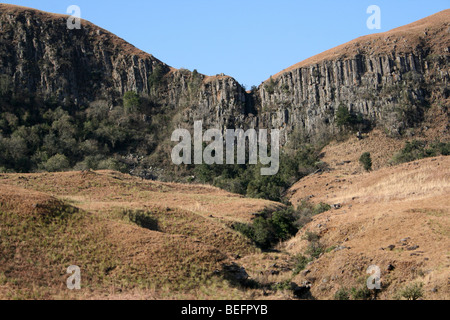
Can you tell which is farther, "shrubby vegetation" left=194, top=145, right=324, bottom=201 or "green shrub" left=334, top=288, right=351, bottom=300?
"shrubby vegetation" left=194, top=145, right=324, bottom=201

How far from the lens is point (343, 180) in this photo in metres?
49.5

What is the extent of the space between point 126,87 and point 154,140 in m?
12.1

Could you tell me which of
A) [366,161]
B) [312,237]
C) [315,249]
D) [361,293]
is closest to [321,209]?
[312,237]

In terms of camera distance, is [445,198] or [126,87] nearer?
[445,198]

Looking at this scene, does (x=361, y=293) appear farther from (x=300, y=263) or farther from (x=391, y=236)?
(x=300, y=263)

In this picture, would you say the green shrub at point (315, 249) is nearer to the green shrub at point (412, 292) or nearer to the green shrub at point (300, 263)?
the green shrub at point (300, 263)

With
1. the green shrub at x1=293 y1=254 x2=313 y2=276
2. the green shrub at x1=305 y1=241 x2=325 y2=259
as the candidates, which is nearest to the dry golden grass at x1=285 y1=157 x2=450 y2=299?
the green shrub at x1=305 y1=241 x2=325 y2=259

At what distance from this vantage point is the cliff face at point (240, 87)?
6744 cm

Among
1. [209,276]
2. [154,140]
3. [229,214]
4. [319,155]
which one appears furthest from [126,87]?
[209,276]

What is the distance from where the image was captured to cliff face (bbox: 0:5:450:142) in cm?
6744

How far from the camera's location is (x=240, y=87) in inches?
3041

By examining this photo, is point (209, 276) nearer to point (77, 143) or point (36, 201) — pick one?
point (36, 201)

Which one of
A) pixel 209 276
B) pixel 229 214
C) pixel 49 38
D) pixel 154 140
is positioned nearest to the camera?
pixel 209 276

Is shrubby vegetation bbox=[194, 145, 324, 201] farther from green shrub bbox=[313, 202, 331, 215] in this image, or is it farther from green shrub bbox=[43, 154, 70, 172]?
green shrub bbox=[43, 154, 70, 172]
